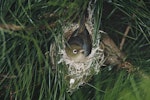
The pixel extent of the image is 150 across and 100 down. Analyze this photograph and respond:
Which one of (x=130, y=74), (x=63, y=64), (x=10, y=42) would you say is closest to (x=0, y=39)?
(x=10, y=42)

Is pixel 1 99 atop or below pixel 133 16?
below

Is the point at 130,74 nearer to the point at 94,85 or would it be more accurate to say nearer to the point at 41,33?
the point at 94,85

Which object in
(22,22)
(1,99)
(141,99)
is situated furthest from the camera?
(1,99)

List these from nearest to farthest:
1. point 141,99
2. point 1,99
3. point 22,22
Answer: point 141,99 → point 22,22 → point 1,99

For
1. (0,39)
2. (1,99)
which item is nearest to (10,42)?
(0,39)

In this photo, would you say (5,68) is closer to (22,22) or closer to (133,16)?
(22,22)

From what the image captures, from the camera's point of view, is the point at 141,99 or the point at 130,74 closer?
the point at 141,99
